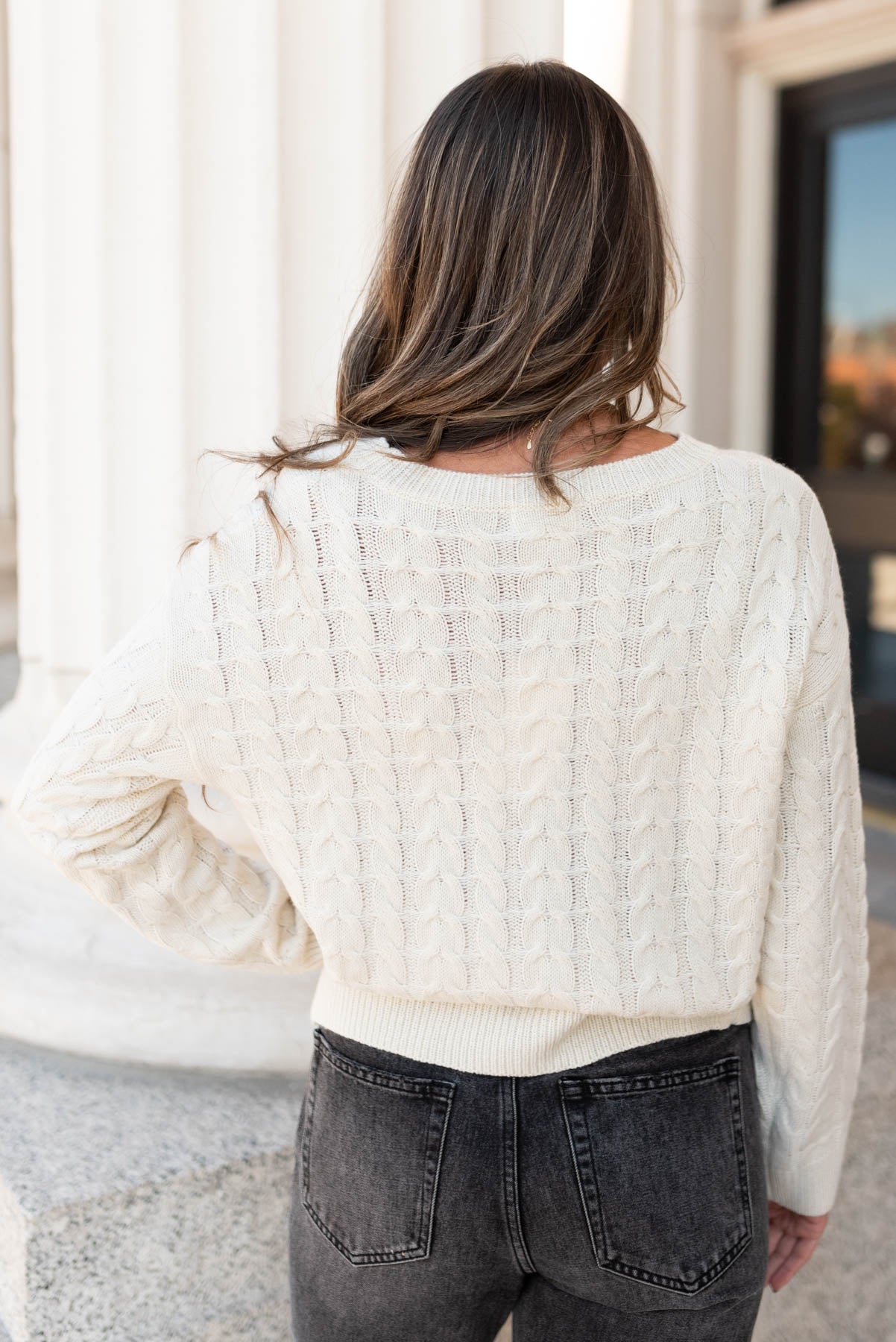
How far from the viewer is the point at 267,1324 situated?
1.74 metres

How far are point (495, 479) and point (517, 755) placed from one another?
25 cm

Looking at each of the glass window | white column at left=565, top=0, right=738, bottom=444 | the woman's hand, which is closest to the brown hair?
the woman's hand

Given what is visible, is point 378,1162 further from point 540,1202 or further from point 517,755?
point 517,755

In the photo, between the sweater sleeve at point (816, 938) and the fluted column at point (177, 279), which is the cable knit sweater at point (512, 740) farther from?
the fluted column at point (177, 279)

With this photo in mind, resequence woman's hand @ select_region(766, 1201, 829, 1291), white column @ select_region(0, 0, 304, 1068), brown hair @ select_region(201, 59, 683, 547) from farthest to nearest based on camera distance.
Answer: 1. white column @ select_region(0, 0, 304, 1068)
2. woman's hand @ select_region(766, 1201, 829, 1291)
3. brown hair @ select_region(201, 59, 683, 547)

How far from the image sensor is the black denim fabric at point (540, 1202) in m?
1.22

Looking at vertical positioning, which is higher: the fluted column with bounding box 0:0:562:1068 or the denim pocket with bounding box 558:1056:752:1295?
the fluted column with bounding box 0:0:562:1068

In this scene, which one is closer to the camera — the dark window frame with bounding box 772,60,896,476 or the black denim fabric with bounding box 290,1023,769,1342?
the black denim fabric with bounding box 290,1023,769,1342

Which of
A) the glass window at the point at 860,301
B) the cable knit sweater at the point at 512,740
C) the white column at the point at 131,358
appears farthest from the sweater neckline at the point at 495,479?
the glass window at the point at 860,301

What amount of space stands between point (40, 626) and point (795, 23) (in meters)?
4.25

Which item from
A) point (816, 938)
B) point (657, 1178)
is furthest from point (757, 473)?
point (657, 1178)

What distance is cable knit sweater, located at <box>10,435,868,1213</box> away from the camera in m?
1.15

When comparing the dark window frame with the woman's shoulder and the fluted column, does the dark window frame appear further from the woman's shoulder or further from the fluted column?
the woman's shoulder

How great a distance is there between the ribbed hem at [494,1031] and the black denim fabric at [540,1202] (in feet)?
0.04
